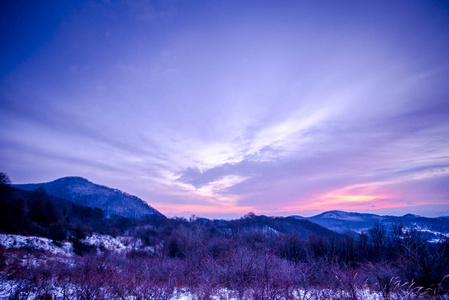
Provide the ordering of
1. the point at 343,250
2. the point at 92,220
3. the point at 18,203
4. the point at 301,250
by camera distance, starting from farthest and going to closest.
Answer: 1. the point at 92,220
2. the point at 343,250
3. the point at 301,250
4. the point at 18,203

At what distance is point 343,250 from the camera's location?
5606 centimetres

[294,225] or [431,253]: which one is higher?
[431,253]

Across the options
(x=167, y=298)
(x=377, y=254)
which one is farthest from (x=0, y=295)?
(x=377, y=254)

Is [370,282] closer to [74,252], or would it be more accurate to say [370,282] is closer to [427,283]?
[427,283]

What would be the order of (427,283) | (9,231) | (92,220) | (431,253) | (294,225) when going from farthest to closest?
(294,225) < (92,220) < (9,231) < (431,253) < (427,283)

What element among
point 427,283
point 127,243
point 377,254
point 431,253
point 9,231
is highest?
point 431,253

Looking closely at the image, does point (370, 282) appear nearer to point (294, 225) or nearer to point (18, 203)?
point (18, 203)

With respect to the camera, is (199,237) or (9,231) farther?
(9,231)

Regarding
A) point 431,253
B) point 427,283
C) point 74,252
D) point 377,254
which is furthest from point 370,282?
point 74,252

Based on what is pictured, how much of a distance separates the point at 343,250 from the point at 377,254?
8197 millimetres

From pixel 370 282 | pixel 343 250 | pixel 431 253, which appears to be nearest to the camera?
pixel 431 253

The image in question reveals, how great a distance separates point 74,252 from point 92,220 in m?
73.6

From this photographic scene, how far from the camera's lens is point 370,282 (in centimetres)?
1627

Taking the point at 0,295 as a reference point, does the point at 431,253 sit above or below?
above
